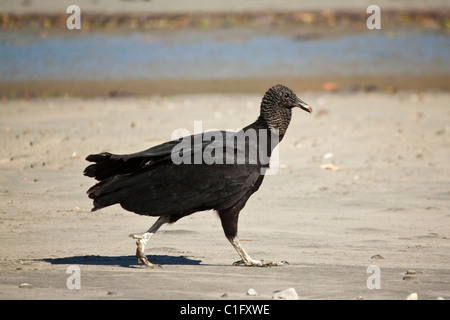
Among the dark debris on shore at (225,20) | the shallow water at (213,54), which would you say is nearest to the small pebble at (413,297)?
the shallow water at (213,54)

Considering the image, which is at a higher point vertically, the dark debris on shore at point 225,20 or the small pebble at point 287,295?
the dark debris on shore at point 225,20

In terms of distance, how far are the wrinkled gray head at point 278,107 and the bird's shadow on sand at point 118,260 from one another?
1.17 metres

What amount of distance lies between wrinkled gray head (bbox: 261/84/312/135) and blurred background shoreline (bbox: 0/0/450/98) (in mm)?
8483

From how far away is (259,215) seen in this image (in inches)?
289

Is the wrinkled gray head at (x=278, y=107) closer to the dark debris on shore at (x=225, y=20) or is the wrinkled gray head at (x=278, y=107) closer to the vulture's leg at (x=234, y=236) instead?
the vulture's leg at (x=234, y=236)

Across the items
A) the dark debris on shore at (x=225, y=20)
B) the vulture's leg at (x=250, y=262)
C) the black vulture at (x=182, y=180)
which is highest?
the dark debris on shore at (x=225, y=20)

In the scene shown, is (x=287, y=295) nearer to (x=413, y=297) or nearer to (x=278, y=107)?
(x=413, y=297)

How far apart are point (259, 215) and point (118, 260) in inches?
72.0

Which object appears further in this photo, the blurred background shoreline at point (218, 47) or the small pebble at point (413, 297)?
the blurred background shoreline at point (218, 47)

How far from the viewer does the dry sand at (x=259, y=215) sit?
5242 millimetres

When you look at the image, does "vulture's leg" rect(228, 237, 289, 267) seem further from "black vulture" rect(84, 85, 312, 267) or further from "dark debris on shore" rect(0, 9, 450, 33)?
"dark debris on shore" rect(0, 9, 450, 33)

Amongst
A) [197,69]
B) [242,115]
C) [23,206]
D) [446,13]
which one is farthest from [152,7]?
[23,206]

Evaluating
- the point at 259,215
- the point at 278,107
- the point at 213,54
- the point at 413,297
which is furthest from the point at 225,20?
the point at 413,297

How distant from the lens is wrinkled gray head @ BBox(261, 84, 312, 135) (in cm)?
603
